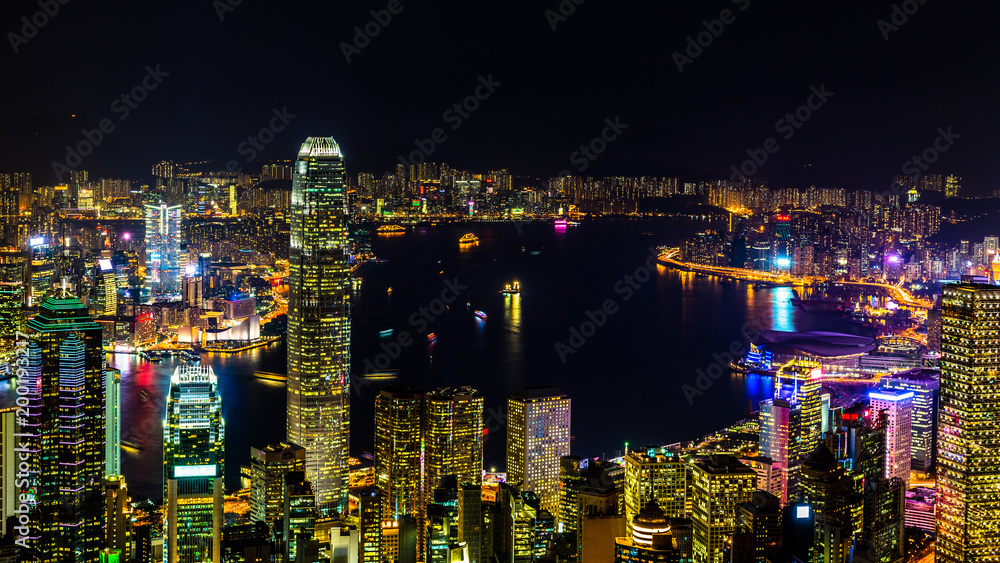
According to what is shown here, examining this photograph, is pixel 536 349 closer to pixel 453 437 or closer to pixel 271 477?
pixel 453 437

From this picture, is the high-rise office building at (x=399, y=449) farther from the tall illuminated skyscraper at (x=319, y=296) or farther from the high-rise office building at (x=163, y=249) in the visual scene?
the high-rise office building at (x=163, y=249)

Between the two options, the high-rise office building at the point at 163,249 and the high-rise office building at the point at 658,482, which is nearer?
the high-rise office building at the point at 658,482

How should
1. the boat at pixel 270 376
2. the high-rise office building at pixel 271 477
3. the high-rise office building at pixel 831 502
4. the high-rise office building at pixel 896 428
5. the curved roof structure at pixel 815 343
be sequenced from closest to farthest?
the high-rise office building at pixel 831 502
the high-rise office building at pixel 271 477
the high-rise office building at pixel 896 428
the boat at pixel 270 376
the curved roof structure at pixel 815 343

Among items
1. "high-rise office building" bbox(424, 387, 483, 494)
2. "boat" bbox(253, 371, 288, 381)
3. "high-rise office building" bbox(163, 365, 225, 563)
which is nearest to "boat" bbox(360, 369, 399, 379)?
"boat" bbox(253, 371, 288, 381)

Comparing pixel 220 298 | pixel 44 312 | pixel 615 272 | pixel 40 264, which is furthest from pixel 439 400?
pixel 615 272

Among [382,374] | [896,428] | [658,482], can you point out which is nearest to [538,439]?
[658,482]

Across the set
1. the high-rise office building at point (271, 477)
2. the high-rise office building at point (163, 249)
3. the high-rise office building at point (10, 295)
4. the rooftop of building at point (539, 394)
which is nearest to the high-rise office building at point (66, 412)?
the high-rise office building at point (271, 477)

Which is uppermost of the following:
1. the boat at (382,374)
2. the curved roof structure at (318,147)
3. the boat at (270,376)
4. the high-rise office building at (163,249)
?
the curved roof structure at (318,147)

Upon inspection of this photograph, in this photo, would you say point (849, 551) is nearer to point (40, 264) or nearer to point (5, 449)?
point (5, 449)
